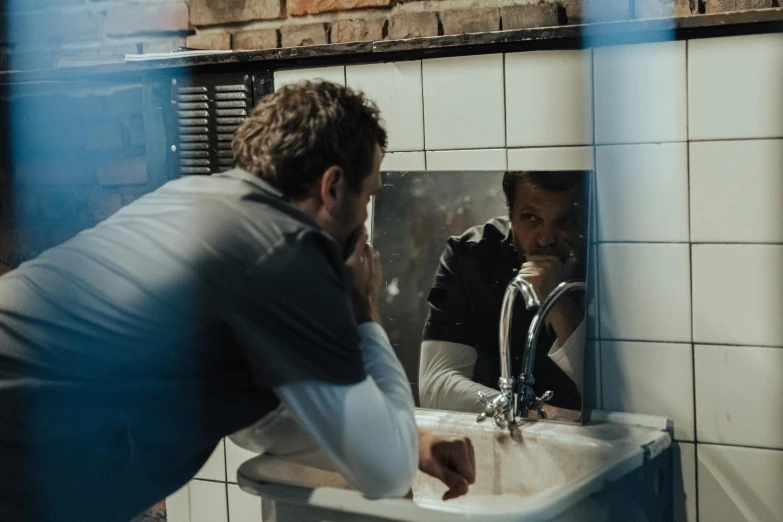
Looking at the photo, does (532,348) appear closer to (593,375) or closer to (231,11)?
(593,375)

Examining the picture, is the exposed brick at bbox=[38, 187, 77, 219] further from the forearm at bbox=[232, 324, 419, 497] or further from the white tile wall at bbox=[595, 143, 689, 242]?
the white tile wall at bbox=[595, 143, 689, 242]

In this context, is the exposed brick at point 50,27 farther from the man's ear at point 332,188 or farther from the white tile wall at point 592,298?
the white tile wall at point 592,298

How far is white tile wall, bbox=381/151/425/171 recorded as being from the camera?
1.74 m

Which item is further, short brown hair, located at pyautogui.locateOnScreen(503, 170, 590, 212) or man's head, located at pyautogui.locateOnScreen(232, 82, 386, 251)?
short brown hair, located at pyautogui.locateOnScreen(503, 170, 590, 212)

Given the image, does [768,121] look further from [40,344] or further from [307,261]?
[40,344]

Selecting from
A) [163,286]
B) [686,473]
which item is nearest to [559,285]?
[686,473]

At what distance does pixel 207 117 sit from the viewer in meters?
1.92

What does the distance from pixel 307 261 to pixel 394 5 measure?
0.83 meters

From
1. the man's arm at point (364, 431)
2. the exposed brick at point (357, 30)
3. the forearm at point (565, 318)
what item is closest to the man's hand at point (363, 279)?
the man's arm at point (364, 431)

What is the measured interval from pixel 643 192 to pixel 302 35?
757mm

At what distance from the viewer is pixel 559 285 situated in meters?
→ 1.59

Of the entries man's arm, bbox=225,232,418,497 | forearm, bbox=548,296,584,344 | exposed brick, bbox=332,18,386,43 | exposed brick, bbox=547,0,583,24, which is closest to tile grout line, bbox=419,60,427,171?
exposed brick, bbox=332,18,386,43

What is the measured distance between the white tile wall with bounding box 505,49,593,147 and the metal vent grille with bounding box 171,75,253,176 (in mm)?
545

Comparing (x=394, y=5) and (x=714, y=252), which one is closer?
(x=714, y=252)
